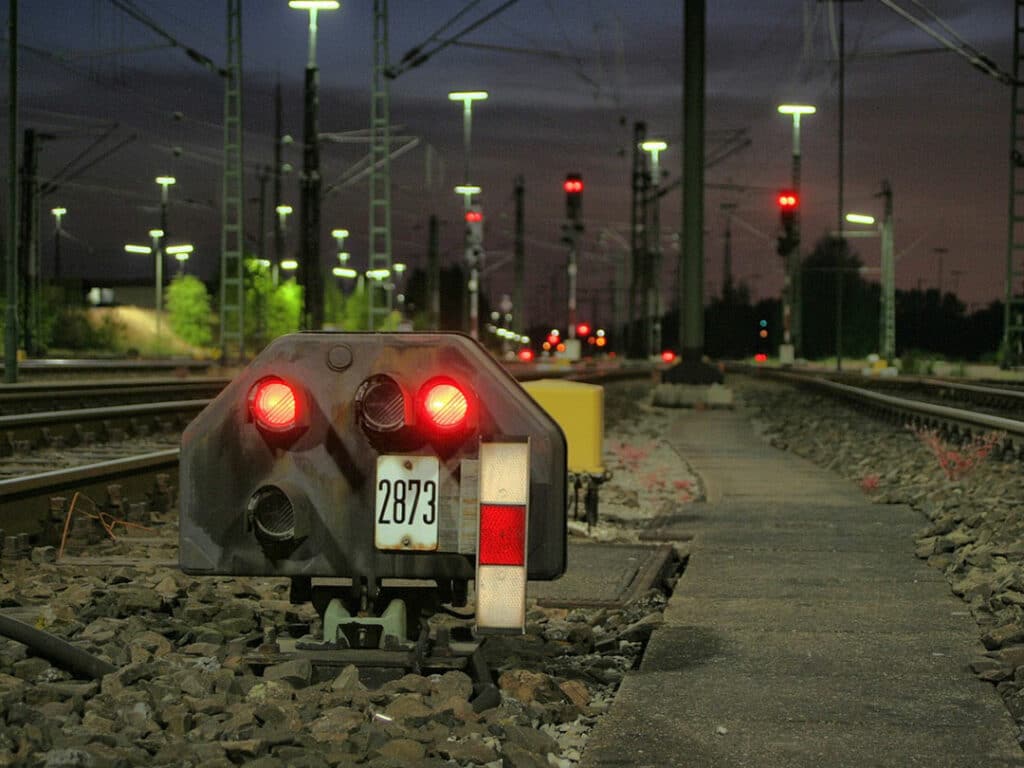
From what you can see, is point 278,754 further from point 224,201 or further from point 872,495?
point 224,201

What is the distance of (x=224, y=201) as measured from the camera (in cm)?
4316

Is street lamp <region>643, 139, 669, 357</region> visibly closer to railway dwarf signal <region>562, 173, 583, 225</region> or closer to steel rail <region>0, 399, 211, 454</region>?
railway dwarf signal <region>562, 173, 583, 225</region>

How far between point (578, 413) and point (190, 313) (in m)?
98.6

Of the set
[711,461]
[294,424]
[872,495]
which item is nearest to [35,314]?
[711,461]

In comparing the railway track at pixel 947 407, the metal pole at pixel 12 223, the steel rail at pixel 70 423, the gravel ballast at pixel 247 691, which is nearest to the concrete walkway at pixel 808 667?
the gravel ballast at pixel 247 691

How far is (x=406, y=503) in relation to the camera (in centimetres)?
564

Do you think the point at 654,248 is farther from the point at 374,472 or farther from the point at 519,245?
the point at 374,472

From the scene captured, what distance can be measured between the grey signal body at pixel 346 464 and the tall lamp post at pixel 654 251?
5577 centimetres

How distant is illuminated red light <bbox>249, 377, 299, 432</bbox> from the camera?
570 centimetres

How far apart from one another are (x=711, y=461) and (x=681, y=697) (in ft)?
41.7

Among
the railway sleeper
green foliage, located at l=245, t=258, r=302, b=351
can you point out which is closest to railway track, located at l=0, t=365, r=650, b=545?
the railway sleeper

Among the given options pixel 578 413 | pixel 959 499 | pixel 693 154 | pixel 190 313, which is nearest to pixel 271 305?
pixel 190 313

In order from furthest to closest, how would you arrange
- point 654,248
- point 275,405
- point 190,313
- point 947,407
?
point 190,313
point 654,248
point 947,407
point 275,405

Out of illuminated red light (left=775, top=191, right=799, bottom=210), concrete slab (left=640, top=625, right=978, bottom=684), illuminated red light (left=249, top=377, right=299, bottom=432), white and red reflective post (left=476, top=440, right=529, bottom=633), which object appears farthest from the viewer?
illuminated red light (left=775, top=191, right=799, bottom=210)
